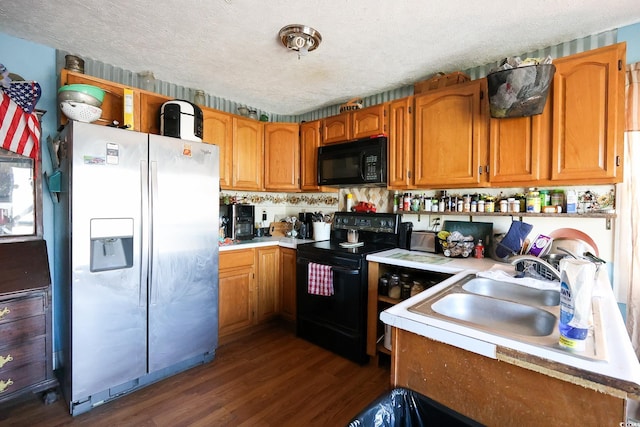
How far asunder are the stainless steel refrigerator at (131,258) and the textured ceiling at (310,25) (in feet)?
2.26

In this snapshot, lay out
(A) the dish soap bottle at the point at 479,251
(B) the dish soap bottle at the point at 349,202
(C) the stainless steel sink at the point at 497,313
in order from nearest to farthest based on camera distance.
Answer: (C) the stainless steel sink at the point at 497,313 < (A) the dish soap bottle at the point at 479,251 < (B) the dish soap bottle at the point at 349,202

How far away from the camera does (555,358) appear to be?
0.75 meters

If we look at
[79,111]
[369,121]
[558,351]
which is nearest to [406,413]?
[558,351]

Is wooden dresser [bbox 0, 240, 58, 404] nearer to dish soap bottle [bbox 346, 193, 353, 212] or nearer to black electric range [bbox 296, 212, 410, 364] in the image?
black electric range [bbox 296, 212, 410, 364]

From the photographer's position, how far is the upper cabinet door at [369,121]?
263 centimetres

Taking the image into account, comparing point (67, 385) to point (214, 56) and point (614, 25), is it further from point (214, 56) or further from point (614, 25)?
point (614, 25)

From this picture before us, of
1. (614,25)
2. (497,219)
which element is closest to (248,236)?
(497,219)

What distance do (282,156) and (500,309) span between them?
2592mm

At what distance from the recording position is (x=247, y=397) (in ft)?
6.41

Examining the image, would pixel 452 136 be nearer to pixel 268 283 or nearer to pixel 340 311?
pixel 340 311

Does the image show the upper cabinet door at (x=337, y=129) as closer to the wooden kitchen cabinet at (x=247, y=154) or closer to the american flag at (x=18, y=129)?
the wooden kitchen cabinet at (x=247, y=154)

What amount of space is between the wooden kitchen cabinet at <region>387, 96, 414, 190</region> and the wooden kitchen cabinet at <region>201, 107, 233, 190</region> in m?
1.57

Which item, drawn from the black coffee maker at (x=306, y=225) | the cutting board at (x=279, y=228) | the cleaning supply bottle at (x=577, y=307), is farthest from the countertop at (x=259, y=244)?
the cleaning supply bottle at (x=577, y=307)

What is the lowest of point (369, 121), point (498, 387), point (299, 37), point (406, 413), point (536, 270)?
point (406, 413)
